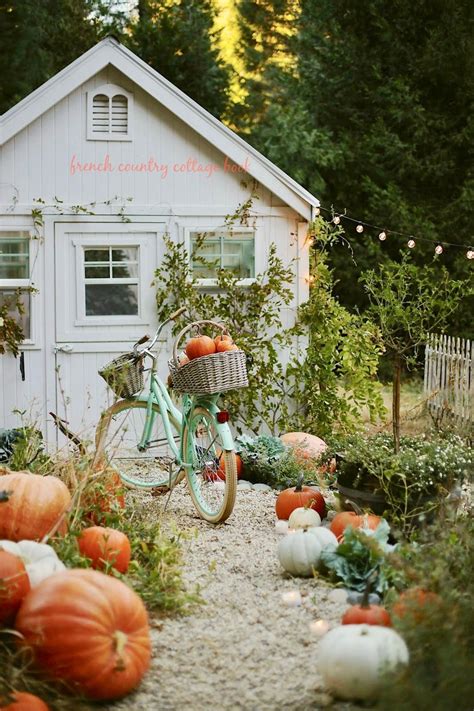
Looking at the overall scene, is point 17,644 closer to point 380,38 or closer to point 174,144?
point 174,144

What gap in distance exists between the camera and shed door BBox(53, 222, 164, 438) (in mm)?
9344

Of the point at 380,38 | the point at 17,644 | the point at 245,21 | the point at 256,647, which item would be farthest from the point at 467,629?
the point at 245,21

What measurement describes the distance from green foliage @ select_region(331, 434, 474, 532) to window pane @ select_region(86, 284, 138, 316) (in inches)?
141

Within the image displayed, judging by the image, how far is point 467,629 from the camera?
398 centimetres

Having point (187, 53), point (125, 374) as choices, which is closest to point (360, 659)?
point (125, 374)

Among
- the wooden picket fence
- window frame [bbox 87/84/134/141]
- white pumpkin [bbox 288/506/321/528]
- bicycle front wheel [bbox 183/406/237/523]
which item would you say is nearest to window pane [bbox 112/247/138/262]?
window frame [bbox 87/84/134/141]

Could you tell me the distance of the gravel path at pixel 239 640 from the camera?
3.92m

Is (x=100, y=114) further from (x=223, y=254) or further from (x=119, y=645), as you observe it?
(x=119, y=645)

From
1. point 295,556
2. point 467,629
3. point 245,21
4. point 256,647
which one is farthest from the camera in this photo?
point 245,21

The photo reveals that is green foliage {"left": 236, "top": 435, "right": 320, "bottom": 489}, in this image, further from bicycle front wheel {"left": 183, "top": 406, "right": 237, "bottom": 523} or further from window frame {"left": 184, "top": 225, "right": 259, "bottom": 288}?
window frame {"left": 184, "top": 225, "right": 259, "bottom": 288}

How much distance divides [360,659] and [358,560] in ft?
4.74

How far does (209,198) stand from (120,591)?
20.1 feet

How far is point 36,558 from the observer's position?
4.50 m

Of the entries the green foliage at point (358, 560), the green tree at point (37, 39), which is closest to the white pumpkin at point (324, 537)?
the green foliage at point (358, 560)
